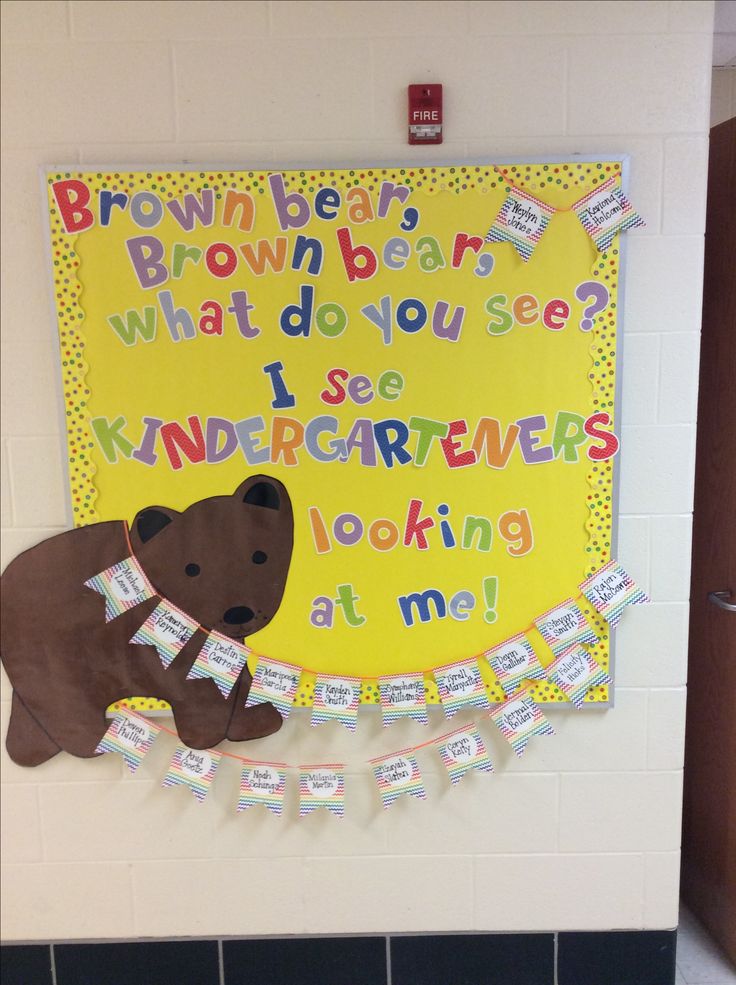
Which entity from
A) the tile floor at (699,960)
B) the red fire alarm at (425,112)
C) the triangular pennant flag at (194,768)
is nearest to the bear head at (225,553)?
the triangular pennant flag at (194,768)

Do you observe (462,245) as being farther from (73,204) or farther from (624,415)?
(73,204)

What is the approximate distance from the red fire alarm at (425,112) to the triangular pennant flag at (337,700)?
1125 mm

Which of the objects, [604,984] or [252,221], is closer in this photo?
[252,221]

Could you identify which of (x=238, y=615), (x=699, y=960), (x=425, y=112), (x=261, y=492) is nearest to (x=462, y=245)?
(x=425, y=112)

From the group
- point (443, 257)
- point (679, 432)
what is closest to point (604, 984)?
point (679, 432)

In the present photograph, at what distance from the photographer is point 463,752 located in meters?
1.49

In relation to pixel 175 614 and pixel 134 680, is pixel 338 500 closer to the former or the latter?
pixel 175 614

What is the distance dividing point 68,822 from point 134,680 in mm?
390

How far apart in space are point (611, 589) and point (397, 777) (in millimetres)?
619

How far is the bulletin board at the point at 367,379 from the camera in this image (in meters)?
1.37

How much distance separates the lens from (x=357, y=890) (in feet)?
5.14

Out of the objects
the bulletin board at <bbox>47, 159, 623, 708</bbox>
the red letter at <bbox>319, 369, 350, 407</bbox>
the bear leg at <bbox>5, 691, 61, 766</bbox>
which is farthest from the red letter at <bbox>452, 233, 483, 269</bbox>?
the bear leg at <bbox>5, 691, 61, 766</bbox>

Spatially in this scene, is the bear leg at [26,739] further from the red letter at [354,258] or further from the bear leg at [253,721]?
the red letter at [354,258]

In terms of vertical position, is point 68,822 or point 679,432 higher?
point 679,432
